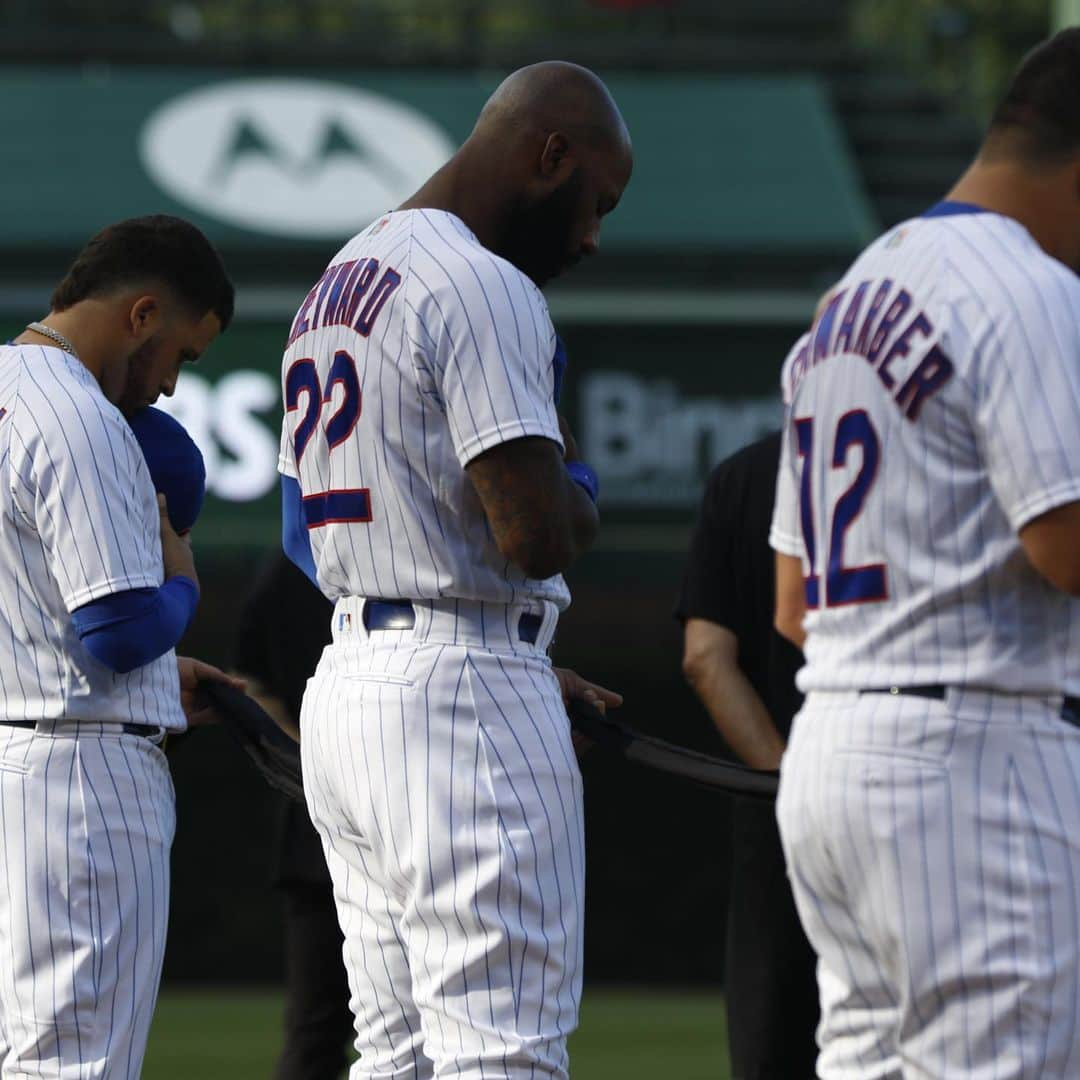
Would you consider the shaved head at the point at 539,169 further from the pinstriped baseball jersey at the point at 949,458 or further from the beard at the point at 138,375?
the pinstriped baseball jersey at the point at 949,458

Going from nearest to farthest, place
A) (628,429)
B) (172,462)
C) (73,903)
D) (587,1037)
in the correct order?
(73,903) → (172,462) → (587,1037) → (628,429)

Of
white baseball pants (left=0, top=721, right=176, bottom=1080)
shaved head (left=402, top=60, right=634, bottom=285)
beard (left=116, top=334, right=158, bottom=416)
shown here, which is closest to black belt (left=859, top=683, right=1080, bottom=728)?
shaved head (left=402, top=60, right=634, bottom=285)

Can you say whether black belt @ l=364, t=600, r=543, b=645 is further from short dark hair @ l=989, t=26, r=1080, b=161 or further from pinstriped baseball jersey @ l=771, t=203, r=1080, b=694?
short dark hair @ l=989, t=26, r=1080, b=161

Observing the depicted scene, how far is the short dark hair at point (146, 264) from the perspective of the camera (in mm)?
3828

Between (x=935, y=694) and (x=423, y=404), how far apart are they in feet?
3.18

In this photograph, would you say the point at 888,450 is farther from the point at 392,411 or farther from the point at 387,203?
the point at 387,203

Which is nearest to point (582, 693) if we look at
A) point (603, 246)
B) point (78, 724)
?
point (78, 724)

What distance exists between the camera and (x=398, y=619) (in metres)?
3.33

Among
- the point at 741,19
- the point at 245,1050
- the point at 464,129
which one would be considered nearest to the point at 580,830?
the point at 245,1050

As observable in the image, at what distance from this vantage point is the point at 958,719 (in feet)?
8.77

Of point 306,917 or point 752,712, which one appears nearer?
point 752,712

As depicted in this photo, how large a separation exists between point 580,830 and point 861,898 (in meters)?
0.66

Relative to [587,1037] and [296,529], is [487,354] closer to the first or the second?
[296,529]

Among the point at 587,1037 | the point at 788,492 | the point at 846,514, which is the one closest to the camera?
the point at 846,514
